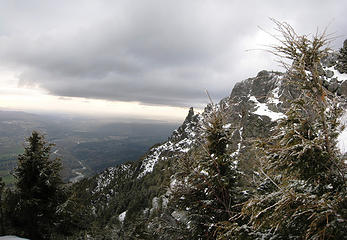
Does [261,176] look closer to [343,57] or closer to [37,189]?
[343,57]

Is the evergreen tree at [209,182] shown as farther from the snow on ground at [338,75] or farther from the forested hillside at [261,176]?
the snow on ground at [338,75]

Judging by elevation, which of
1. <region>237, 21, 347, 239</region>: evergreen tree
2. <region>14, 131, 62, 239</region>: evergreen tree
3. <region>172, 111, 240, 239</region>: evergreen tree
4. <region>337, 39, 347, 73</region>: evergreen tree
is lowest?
<region>14, 131, 62, 239</region>: evergreen tree

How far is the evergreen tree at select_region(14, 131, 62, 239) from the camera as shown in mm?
10711

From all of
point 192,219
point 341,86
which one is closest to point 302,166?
point 192,219

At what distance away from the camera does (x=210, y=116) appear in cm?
704

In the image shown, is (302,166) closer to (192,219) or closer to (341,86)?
(192,219)

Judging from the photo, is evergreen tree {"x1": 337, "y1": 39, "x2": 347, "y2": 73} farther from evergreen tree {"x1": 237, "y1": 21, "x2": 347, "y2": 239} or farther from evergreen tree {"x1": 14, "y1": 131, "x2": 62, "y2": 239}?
evergreen tree {"x1": 14, "y1": 131, "x2": 62, "y2": 239}

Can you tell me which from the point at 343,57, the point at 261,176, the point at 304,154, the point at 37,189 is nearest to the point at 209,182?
the point at 261,176

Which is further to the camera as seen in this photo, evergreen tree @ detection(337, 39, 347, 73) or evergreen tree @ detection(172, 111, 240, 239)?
evergreen tree @ detection(172, 111, 240, 239)

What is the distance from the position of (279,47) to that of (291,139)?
70.1 inches

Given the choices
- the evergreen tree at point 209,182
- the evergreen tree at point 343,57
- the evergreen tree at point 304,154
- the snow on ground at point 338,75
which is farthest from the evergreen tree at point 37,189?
the snow on ground at point 338,75

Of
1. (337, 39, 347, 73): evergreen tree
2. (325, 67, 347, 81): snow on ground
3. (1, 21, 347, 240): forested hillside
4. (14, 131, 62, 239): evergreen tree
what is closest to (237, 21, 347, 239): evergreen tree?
(1, 21, 347, 240): forested hillside

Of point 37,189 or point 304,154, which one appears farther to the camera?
point 37,189

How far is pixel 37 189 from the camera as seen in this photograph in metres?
11.0
